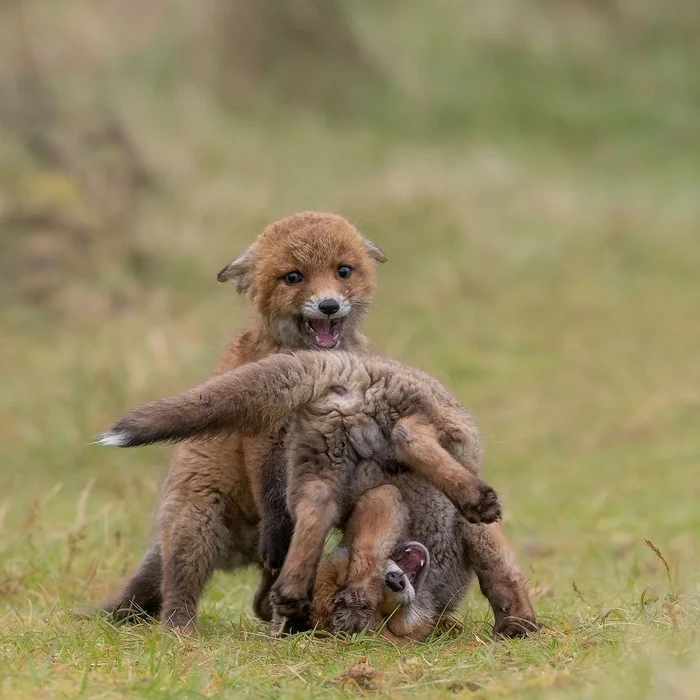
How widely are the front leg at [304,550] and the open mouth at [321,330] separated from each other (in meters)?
1.19

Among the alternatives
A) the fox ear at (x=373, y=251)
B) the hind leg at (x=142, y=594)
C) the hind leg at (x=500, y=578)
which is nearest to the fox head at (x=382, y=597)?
the hind leg at (x=500, y=578)

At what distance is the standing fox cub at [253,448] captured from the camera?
5840 mm

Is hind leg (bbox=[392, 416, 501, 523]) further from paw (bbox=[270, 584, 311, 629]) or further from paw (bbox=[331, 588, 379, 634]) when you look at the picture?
paw (bbox=[270, 584, 311, 629])

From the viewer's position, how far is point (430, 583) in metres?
5.41

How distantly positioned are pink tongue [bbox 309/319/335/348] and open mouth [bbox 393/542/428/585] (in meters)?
1.33

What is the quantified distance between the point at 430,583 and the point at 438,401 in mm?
701

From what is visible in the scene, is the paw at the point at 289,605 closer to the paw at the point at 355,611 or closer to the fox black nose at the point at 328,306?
the paw at the point at 355,611

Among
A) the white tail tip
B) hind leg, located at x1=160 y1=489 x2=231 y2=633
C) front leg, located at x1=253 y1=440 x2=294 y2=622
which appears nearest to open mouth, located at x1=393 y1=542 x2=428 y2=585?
front leg, located at x1=253 y1=440 x2=294 y2=622

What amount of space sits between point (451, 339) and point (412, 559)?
8182 millimetres

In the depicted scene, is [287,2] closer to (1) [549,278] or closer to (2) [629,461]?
(1) [549,278]

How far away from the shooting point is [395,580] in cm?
511

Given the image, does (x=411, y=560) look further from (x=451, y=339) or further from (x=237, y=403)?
(x=451, y=339)

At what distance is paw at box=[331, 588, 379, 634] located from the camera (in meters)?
5.16

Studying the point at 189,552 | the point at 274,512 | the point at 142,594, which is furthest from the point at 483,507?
the point at 142,594
